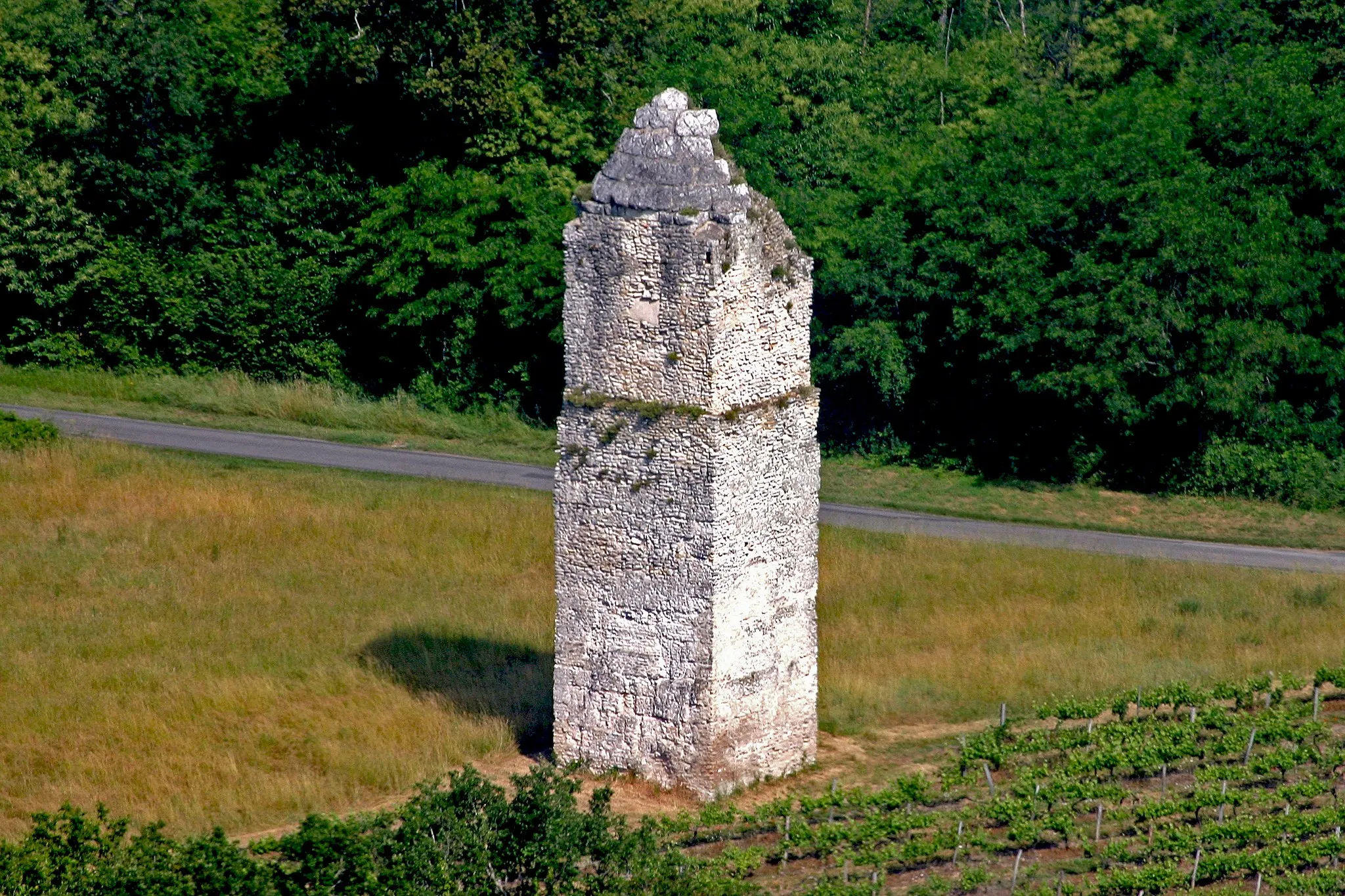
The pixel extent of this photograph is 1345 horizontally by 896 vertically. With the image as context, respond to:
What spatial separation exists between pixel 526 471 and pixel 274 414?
23.4ft

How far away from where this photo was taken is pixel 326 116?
4497cm

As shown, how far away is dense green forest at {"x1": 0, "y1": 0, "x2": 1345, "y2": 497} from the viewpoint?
35719 mm

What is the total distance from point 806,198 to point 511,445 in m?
8.26

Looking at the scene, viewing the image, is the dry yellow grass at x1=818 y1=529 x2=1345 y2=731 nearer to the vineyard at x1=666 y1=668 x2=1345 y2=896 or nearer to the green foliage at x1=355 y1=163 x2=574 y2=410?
the vineyard at x1=666 y1=668 x2=1345 y2=896

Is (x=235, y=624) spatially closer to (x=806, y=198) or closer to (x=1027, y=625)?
(x=1027, y=625)

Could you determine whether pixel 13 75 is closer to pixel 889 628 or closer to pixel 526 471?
pixel 526 471

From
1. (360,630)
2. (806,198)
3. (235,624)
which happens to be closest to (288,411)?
(806,198)

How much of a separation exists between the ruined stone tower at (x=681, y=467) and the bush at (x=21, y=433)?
1785cm

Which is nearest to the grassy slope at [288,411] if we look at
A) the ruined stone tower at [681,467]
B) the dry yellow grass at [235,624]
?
the dry yellow grass at [235,624]

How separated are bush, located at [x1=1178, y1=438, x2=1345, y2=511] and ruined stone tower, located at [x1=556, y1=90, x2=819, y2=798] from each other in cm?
1707

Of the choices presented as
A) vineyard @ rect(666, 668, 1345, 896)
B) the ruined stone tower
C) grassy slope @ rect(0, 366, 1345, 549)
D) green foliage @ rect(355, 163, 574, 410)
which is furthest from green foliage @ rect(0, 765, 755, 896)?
green foliage @ rect(355, 163, 574, 410)

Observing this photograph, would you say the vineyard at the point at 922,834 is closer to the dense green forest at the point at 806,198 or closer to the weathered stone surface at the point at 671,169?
the weathered stone surface at the point at 671,169

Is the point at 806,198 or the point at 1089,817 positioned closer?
the point at 1089,817

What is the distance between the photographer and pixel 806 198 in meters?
40.2
